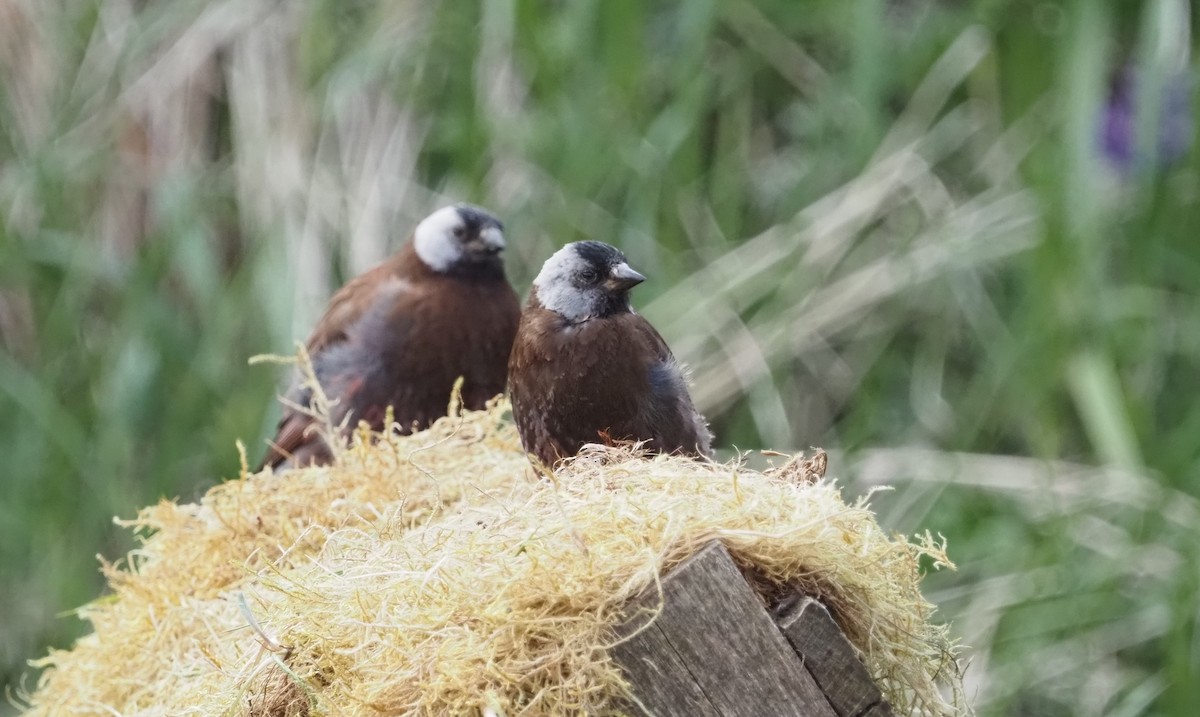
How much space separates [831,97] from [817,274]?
1.93 feet

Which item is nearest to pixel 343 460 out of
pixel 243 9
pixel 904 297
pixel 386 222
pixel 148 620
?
pixel 148 620

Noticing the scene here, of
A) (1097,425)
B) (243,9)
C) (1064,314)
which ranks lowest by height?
(1097,425)

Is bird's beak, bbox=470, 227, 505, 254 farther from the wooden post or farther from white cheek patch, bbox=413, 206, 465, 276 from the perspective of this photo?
the wooden post

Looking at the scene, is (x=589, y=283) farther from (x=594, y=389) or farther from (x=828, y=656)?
(x=828, y=656)

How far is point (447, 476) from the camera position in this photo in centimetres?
239

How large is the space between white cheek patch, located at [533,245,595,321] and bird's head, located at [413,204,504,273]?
1023mm

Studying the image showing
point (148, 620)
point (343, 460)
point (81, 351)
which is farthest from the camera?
point (81, 351)

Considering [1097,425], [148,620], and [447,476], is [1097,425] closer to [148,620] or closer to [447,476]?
Answer: [447,476]

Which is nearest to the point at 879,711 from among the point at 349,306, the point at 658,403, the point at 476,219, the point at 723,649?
the point at 723,649

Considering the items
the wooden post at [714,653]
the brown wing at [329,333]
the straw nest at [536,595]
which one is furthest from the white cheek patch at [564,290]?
the brown wing at [329,333]

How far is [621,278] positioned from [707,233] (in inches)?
86.7

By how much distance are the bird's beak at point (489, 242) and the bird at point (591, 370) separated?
3.33ft

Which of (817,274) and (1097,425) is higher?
(817,274)

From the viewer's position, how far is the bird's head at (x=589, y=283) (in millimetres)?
2307
